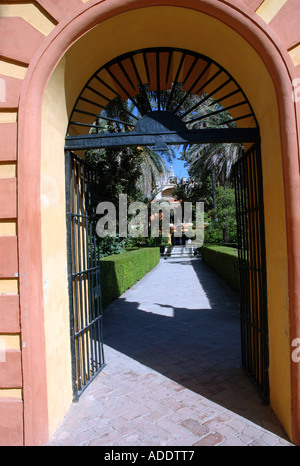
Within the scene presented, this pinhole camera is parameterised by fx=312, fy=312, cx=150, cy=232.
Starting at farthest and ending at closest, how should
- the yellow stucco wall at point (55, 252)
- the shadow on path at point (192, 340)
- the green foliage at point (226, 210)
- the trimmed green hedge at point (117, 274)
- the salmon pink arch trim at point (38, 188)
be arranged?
the green foliage at point (226, 210)
the trimmed green hedge at point (117, 274)
the shadow on path at point (192, 340)
the yellow stucco wall at point (55, 252)
the salmon pink arch trim at point (38, 188)

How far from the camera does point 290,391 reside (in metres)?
2.85

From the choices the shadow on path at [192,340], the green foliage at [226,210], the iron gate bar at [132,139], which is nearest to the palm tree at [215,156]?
the green foliage at [226,210]

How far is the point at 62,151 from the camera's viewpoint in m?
3.63

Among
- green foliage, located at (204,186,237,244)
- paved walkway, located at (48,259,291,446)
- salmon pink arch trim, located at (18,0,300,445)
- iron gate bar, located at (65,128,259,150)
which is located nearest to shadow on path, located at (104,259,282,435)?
paved walkway, located at (48,259,291,446)

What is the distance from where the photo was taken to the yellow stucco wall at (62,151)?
10.0 ft

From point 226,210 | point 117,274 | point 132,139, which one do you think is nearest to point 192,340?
point 132,139

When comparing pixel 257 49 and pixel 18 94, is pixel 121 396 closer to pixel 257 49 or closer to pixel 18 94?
pixel 18 94

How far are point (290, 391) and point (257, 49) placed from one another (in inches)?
129

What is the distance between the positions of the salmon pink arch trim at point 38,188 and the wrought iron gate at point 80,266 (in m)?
0.78

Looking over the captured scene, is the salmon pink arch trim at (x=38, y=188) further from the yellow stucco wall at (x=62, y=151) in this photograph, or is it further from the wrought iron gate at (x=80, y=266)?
the wrought iron gate at (x=80, y=266)

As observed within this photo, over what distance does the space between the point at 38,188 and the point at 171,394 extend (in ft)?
9.52

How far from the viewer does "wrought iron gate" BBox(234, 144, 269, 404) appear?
11.4ft
